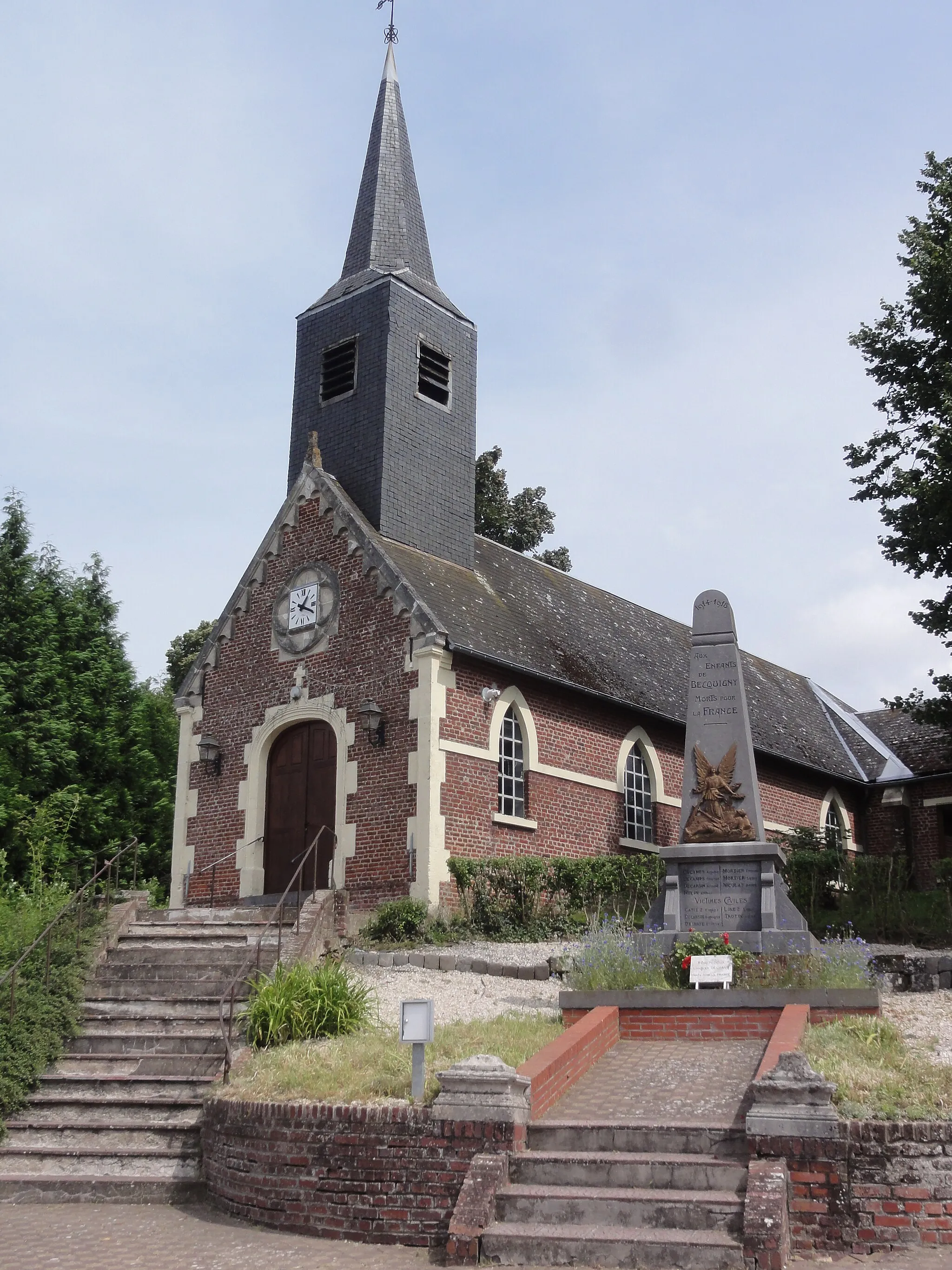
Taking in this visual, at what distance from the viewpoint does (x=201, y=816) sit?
2027 cm

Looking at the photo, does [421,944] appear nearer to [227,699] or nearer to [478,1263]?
[227,699]

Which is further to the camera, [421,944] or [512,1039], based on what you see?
[421,944]

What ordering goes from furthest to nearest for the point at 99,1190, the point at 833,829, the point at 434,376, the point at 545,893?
the point at 833,829, the point at 434,376, the point at 545,893, the point at 99,1190

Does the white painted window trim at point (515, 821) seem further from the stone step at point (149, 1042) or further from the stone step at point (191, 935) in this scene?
the stone step at point (149, 1042)

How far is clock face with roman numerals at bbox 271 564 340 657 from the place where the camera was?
773 inches

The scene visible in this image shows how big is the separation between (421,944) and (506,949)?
111 centimetres

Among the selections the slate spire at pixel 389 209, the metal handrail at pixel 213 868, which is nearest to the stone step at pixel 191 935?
the metal handrail at pixel 213 868

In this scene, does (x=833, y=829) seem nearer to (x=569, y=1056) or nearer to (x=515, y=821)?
(x=515, y=821)

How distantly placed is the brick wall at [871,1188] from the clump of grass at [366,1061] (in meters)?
2.56

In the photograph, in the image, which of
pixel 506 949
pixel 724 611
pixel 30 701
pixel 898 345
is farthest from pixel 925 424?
pixel 30 701

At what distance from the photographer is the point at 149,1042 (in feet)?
40.1

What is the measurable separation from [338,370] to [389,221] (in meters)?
3.52

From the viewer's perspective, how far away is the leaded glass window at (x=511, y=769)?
1880 centimetres

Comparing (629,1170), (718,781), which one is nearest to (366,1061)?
(629,1170)
